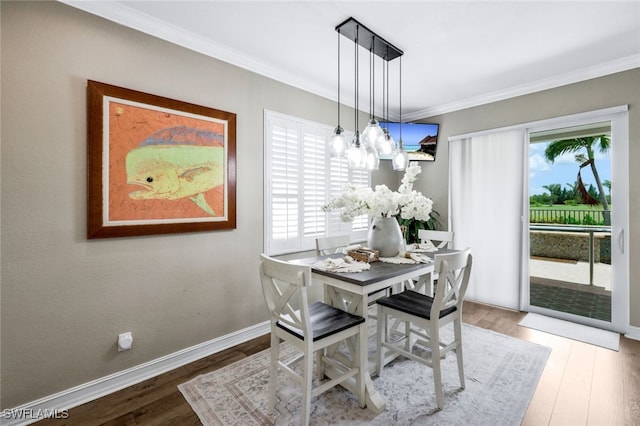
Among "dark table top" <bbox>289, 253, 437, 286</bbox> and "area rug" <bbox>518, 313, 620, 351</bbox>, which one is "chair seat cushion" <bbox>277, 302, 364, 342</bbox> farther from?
"area rug" <bbox>518, 313, 620, 351</bbox>

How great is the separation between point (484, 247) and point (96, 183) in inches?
161

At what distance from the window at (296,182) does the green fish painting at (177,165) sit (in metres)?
0.57

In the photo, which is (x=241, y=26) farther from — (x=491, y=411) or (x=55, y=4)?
(x=491, y=411)

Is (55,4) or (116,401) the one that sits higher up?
(55,4)

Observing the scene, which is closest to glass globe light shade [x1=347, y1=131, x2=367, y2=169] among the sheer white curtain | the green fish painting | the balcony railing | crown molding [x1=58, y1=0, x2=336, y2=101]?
the green fish painting

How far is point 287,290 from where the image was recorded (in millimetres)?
1624

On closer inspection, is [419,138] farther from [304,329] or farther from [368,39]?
[304,329]

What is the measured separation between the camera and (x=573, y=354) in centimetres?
249

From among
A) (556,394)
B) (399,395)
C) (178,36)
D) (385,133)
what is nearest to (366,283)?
(399,395)

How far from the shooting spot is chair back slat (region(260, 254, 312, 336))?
4.98 ft

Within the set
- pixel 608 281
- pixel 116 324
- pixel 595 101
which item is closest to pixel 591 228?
pixel 608 281

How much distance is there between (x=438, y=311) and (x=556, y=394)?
1093 mm

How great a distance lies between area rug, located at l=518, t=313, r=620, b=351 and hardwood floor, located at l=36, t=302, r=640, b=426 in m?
0.09

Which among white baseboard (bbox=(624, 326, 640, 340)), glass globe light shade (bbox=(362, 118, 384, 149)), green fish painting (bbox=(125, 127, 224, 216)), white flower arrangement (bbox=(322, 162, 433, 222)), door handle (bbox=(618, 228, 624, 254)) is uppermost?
glass globe light shade (bbox=(362, 118, 384, 149))
